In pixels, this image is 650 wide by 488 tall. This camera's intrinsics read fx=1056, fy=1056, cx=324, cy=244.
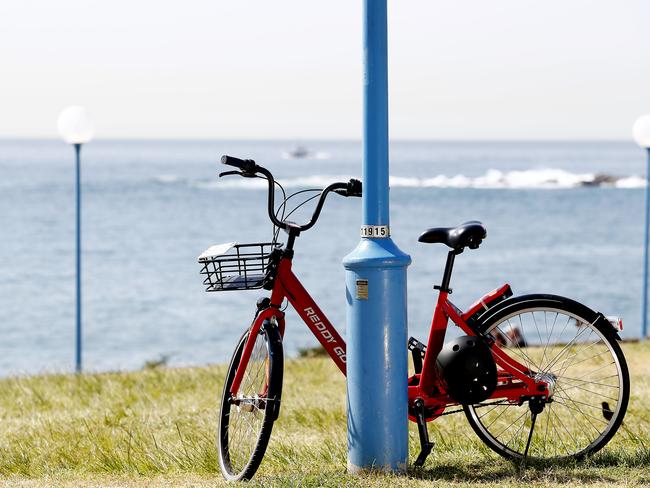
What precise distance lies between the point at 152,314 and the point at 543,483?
28217 millimetres

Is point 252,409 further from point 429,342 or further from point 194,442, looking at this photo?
point 194,442

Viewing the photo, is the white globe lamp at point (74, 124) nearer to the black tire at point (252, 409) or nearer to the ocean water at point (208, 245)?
the ocean water at point (208, 245)

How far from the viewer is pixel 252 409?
4625mm

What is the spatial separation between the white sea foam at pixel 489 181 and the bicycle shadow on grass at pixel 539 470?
76316 mm

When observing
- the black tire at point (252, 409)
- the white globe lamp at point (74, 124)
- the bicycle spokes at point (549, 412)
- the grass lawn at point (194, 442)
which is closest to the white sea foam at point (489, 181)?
the white globe lamp at point (74, 124)

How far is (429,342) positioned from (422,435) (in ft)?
1.34

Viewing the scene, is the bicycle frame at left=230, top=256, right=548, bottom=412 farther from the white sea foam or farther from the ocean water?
the white sea foam

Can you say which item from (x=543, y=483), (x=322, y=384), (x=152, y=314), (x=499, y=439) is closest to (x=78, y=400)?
(x=322, y=384)

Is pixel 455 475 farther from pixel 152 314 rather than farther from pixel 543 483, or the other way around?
pixel 152 314

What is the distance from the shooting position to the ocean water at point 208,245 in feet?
95.3

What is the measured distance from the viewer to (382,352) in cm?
449

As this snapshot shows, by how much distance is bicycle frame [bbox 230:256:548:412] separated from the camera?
464 cm

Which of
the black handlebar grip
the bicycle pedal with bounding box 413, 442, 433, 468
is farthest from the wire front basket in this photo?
the bicycle pedal with bounding box 413, 442, 433, 468

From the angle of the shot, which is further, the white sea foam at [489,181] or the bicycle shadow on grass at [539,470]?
the white sea foam at [489,181]
